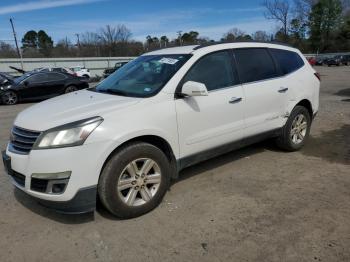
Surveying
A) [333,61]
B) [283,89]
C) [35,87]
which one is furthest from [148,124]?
[333,61]

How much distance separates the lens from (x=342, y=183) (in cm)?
455

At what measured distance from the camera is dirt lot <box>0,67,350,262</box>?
3162mm

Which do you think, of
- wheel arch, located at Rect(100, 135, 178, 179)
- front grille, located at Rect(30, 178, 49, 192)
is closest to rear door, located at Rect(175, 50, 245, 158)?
wheel arch, located at Rect(100, 135, 178, 179)

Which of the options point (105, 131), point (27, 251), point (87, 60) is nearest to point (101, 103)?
point (105, 131)

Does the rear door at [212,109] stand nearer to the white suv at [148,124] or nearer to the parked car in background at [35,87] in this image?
the white suv at [148,124]

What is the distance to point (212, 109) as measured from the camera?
4.34 meters

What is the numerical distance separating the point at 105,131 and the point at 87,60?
39586 mm

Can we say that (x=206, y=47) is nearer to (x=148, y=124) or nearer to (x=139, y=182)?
→ (x=148, y=124)

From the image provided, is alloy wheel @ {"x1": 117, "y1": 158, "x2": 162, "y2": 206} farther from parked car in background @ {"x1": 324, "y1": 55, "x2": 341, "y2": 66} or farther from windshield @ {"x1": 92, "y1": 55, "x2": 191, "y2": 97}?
parked car in background @ {"x1": 324, "y1": 55, "x2": 341, "y2": 66}

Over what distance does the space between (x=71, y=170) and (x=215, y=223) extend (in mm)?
1542

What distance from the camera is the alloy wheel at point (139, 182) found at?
3.66 metres

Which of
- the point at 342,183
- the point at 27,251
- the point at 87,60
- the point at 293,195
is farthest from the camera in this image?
the point at 87,60

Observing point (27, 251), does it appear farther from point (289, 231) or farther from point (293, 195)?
point (293, 195)

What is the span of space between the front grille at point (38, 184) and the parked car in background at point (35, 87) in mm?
12675
